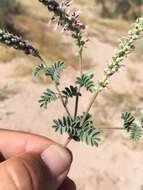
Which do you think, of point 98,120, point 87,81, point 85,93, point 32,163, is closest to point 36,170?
point 32,163

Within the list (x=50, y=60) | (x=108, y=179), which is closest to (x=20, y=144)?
(x=108, y=179)

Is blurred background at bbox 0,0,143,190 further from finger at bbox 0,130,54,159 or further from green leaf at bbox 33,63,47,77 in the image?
green leaf at bbox 33,63,47,77

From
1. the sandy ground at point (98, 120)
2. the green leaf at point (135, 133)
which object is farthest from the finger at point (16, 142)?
the sandy ground at point (98, 120)

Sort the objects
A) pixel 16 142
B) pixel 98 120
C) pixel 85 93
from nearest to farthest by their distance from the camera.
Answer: pixel 16 142 < pixel 98 120 < pixel 85 93

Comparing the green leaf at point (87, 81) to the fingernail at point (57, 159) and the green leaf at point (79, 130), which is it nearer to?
the green leaf at point (79, 130)

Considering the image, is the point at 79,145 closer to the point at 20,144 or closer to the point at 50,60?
the point at 50,60

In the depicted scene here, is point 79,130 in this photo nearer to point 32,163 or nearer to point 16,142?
point 32,163
